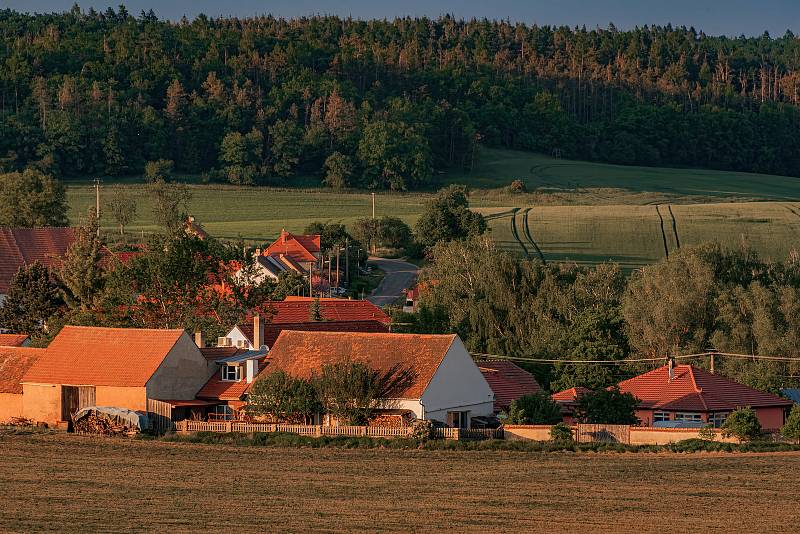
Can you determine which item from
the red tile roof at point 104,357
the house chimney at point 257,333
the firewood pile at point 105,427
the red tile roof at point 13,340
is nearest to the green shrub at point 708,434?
the firewood pile at point 105,427

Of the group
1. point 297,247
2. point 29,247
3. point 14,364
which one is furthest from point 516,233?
point 14,364

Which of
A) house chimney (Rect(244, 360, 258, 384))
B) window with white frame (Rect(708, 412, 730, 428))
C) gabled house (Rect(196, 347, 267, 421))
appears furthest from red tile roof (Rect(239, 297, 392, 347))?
window with white frame (Rect(708, 412, 730, 428))

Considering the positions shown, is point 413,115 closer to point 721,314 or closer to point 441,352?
point 721,314

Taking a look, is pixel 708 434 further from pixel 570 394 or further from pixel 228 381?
pixel 228 381

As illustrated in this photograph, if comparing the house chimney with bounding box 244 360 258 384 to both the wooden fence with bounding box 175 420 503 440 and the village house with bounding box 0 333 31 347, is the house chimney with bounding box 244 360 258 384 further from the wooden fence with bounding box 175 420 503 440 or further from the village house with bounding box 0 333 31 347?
the village house with bounding box 0 333 31 347

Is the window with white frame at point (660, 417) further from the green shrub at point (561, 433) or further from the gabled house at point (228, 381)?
the gabled house at point (228, 381)
